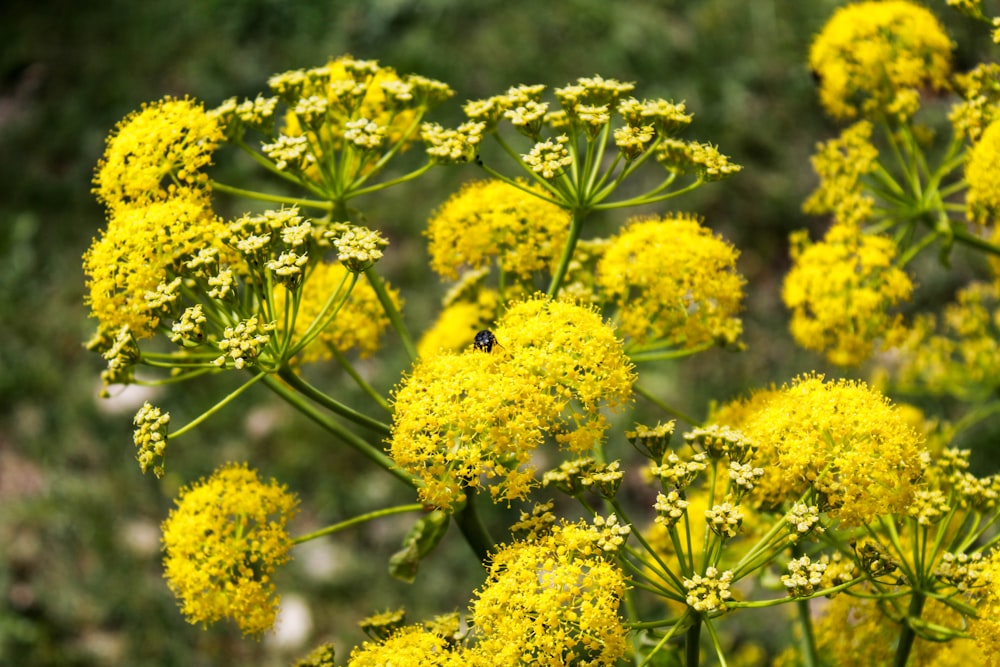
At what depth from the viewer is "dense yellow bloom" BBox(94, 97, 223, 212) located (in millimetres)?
3244

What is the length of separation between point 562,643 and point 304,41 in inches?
300

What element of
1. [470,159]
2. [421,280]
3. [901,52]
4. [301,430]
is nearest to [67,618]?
[301,430]

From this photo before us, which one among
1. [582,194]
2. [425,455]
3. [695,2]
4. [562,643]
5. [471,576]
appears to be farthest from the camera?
[695,2]

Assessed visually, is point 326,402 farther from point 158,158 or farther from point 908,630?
point 908,630

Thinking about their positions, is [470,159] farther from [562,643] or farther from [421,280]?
[421,280]

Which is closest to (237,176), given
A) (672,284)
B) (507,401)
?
(672,284)

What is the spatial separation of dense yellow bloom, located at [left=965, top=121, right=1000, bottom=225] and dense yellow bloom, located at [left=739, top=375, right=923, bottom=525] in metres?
1.03

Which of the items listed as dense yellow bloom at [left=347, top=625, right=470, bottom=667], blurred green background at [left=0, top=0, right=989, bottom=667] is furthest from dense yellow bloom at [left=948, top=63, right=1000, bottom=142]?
blurred green background at [left=0, top=0, right=989, bottom=667]

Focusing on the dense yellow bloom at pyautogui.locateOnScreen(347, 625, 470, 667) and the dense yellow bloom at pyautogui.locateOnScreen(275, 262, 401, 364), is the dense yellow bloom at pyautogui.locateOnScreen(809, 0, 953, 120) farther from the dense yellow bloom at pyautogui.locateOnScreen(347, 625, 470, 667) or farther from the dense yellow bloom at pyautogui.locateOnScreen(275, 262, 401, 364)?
the dense yellow bloom at pyautogui.locateOnScreen(347, 625, 470, 667)

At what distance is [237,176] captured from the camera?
8.58 meters

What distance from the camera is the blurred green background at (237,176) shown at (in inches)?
282

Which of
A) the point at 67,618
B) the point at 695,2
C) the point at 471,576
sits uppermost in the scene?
the point at 695,2

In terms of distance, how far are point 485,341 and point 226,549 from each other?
1.00 meters

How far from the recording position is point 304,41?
9.21m
